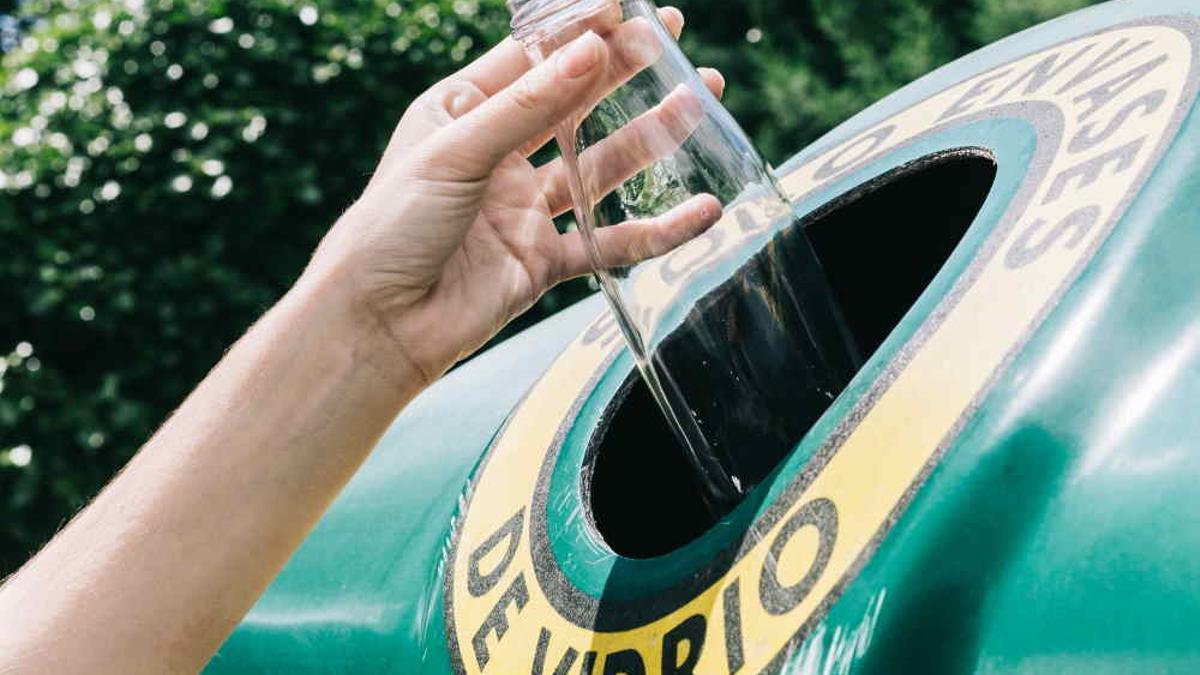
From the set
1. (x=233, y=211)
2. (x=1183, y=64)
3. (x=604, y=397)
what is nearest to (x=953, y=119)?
(x=1183, y=64)

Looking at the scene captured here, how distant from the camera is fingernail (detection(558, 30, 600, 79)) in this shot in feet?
3.52

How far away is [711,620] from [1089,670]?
0.90ft

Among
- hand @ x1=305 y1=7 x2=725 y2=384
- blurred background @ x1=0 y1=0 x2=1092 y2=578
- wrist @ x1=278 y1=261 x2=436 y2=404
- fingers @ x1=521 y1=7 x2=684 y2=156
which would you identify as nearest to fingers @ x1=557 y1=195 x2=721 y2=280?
hand @ x1=305 y1=7 x2=725 y2=384

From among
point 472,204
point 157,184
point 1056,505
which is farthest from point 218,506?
point 157,184

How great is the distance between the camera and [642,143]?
3.85 feet

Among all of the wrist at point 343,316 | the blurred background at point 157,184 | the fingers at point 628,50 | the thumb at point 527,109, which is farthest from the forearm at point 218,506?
the blurred background at point 157,184

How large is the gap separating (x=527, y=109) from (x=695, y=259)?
0.18m

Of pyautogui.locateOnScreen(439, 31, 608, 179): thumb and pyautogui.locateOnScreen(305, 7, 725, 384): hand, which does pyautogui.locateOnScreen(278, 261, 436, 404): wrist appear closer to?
pyautogui.locateOnScreen(305, 7, 725, 384): hand

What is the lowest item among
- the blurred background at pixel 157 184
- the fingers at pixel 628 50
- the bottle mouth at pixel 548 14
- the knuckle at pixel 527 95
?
the blurred background at pixel 157 184

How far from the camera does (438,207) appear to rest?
1.21 m

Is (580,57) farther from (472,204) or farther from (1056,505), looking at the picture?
(1056,505)

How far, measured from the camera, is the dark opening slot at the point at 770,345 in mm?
1149

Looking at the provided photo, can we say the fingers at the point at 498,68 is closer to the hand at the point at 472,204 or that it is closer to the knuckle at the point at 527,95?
the hand at the point at 472,204

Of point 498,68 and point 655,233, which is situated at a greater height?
point 498,68
